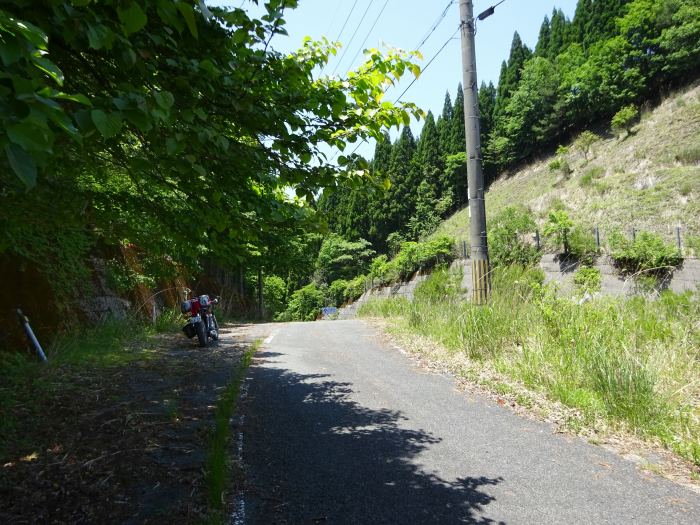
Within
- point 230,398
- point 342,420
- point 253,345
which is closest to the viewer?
point 342,420

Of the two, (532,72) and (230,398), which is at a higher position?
(532,72)

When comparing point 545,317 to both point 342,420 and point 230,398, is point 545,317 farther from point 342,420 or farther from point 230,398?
point 230,398

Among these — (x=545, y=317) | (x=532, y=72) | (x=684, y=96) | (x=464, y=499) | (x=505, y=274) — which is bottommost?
(x=464, y=499)

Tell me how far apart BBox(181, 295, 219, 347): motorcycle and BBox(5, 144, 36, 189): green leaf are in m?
9.97

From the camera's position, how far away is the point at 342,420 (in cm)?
508

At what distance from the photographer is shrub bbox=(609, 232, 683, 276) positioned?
442 inches

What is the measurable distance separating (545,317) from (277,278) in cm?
3923

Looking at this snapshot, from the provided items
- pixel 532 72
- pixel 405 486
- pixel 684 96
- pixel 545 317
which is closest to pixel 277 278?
pixel 532 72

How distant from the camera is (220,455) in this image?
155 inches

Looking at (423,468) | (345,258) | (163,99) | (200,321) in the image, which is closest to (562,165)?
(345,258)

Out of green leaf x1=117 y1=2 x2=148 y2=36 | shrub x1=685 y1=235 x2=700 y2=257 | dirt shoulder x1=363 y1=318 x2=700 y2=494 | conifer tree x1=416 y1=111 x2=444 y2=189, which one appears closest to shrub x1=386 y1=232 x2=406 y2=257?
conifer tree x1=416 y1=111 x2=444 y2=189

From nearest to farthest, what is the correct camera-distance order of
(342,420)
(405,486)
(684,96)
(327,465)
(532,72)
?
(405,486), (327,465), (342,420), (684,96), (532,72)

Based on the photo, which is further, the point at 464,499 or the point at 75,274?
the point at 75,274

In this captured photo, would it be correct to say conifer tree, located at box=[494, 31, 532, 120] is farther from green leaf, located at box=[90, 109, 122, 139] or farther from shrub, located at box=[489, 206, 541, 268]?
green leaf, located at box=[90, 109, 122, 139]
